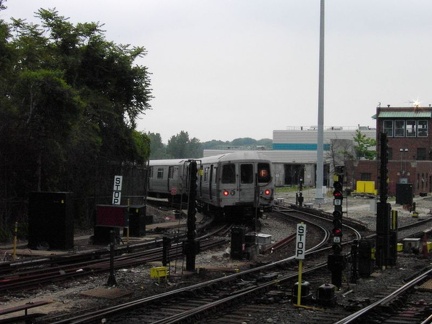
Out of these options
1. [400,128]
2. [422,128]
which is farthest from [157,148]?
[422,128]

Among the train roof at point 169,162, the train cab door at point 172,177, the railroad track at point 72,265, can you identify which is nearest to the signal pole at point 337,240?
the railroad track at point 72,265

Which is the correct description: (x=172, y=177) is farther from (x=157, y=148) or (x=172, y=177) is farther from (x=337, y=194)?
(x=157, y=148)

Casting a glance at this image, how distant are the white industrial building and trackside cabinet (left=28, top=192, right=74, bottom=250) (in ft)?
225

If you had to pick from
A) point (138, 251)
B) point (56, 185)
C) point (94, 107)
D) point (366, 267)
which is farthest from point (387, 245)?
point (94, 107)

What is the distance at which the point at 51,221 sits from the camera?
19.3 meters

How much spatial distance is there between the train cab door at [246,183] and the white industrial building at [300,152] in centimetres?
5762

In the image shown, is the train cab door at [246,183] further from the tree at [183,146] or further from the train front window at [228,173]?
the tree at [183,146]

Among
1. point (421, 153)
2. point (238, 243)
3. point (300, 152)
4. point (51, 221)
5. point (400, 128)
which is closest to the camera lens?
point (238, 243)

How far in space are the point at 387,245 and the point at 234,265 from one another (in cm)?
462

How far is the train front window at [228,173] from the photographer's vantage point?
2866cm

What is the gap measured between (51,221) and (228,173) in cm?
1107

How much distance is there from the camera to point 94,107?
2819 cm

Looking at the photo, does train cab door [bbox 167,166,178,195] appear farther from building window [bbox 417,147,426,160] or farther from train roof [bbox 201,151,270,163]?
building window [bbox 417,147,426,160]

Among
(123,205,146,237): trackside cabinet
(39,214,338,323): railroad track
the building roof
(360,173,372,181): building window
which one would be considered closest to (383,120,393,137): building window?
the building roof
